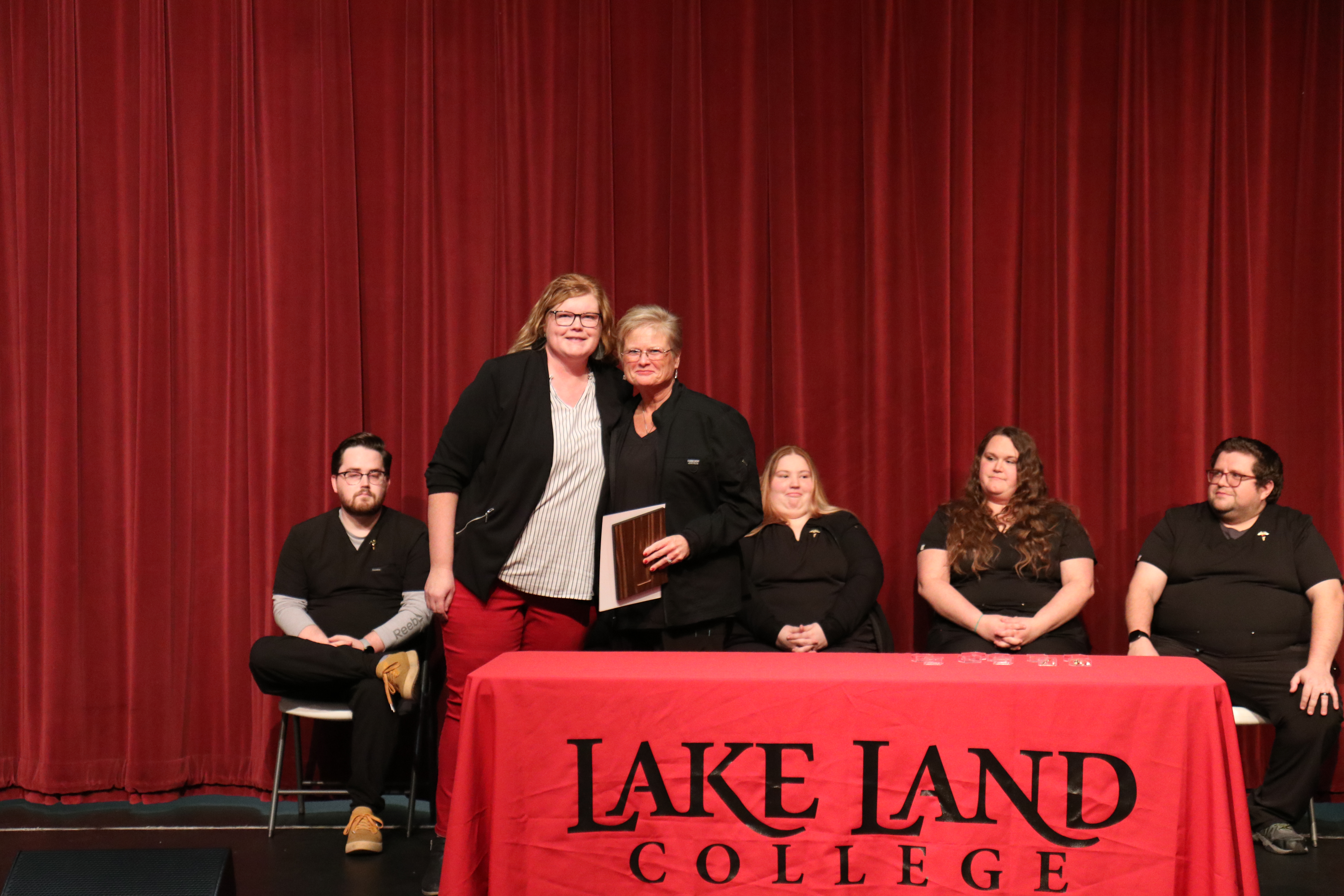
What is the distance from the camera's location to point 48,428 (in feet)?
12.4

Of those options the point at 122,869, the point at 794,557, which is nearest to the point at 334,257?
Result: the point at 794,557

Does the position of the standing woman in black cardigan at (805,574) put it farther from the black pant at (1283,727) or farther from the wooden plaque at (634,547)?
the black pant at (1283,727)

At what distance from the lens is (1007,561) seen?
3547mm

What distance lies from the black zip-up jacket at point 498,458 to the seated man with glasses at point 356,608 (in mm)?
658

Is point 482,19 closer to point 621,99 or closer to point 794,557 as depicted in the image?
point 621,99

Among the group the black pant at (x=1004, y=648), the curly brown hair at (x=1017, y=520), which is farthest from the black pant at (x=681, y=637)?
the curly brown hair at (x=1017, y=520)

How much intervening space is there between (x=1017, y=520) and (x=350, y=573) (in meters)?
2.23

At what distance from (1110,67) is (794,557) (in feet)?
7.00

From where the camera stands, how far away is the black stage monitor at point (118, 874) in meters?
1.99

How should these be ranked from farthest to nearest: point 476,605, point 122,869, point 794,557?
point 794,557 < point 476,605 < point 122,869

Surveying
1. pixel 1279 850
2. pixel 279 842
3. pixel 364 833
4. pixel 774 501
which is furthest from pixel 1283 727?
pixel 279 842

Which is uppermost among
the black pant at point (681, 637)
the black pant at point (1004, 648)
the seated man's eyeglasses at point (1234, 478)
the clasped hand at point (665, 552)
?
the seated man's eyeglasses at point (1234, 478)

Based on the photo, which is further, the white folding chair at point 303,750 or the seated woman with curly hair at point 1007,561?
the seated woman with curly hair at point 1007,561

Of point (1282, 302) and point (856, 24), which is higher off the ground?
point (856, 24)
